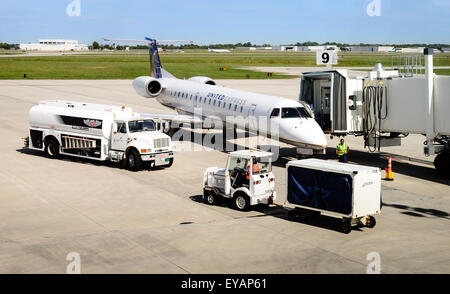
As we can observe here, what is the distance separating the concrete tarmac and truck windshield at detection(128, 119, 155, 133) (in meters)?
1.94

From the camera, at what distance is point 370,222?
17.0 meters

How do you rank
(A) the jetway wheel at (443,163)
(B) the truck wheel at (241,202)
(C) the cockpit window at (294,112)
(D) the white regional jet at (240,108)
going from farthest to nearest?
(C) the cockpit window at (294,112) → (D) the white regional jet at (240,108) → (A) the jetway wheel at (443,163) → (B) the truck wheel at (241,202)

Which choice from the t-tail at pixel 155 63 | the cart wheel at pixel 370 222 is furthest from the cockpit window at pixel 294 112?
the t-tail at pixel 155 63

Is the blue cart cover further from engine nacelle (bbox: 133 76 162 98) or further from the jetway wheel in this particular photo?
engine nacelle (bbox: 133 76 162 98)

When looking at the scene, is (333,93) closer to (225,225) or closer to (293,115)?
(293,115)

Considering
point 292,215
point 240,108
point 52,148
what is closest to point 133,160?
point 52,148

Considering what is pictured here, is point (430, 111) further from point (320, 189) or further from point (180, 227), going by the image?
point (180, 227)

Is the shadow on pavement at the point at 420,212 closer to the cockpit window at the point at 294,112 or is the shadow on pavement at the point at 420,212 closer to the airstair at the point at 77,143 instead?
the cockpit window at the point at 294,112

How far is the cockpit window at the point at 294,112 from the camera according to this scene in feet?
86.0

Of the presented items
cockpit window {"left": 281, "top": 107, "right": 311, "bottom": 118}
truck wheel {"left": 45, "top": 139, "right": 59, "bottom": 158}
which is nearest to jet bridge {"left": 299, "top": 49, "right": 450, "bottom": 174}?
cockpit window {"left": 281, "top": 107, "right": 311, "bottom": 118}

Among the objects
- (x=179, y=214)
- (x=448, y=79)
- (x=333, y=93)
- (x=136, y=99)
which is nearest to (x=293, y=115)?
(x=333, y=93)

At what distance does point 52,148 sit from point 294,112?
1183cm

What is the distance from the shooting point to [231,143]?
106 ft
